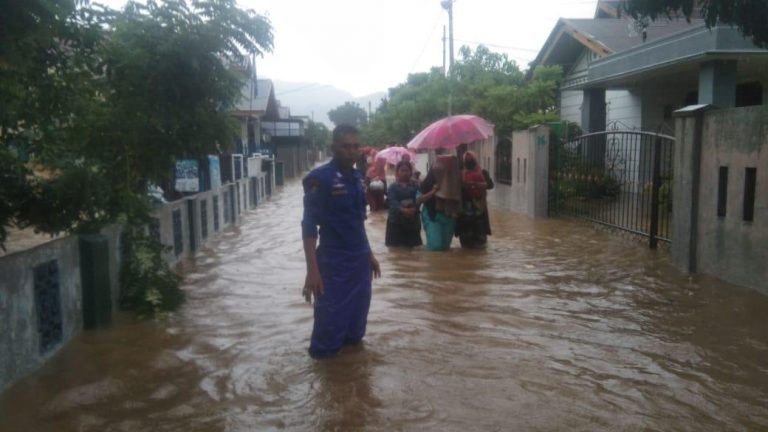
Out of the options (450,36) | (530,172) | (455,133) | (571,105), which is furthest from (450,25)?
(455,133)

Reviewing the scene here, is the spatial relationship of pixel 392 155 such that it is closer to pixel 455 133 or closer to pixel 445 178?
pixel 455 133

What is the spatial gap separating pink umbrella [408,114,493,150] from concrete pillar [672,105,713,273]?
9.41ft

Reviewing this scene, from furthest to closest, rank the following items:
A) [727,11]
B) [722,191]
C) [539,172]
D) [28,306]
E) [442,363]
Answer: [539,172] < [722,191] < [727,11] < [442,363] < [28,306]

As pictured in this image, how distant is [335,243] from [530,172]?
33.7 ft

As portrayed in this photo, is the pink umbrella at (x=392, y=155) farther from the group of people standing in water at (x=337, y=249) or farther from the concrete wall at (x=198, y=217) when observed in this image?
the group of people standing in water at (x=337, y=249)

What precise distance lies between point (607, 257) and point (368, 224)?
589 cm

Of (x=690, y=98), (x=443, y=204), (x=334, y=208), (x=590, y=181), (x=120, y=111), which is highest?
(x=690, y=98)

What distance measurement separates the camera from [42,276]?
4.87 metres

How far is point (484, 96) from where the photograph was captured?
2231cm

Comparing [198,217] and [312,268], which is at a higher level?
[312,268]

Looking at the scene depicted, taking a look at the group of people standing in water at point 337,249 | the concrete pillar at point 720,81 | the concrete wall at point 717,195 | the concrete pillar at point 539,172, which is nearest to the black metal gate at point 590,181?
the concrete pillar at point 539,172

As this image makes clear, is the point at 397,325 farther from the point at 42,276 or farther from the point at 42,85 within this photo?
the point at 42,85

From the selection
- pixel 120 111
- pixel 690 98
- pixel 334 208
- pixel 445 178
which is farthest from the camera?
pixel 690 98

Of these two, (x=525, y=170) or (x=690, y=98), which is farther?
(x=690, y=98)
